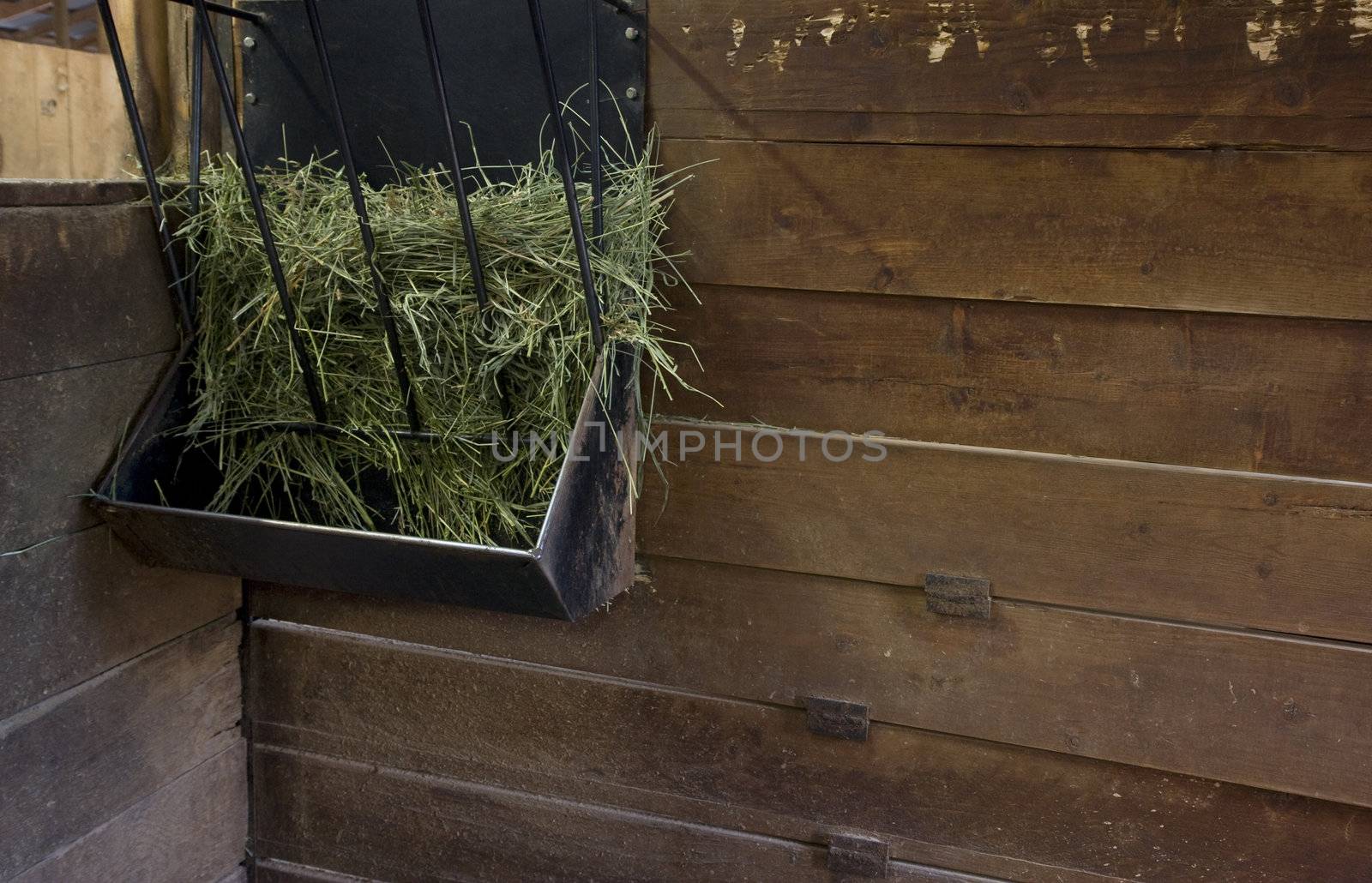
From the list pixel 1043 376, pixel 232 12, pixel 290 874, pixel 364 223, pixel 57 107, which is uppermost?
pixel 232 12

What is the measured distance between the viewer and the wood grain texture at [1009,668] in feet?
4.11

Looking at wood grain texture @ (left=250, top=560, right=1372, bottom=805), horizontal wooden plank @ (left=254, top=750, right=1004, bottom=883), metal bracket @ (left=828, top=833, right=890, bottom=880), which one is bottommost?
horizontal wooden plank @ (left=254, top=750, right=1004, bottom=883)

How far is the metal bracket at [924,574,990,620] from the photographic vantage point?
52.2 inches

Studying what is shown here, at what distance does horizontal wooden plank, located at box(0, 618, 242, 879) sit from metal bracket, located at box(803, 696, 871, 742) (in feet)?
2.88

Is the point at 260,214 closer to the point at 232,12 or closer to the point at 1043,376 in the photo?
the point at 232,12

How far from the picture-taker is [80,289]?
125 cm

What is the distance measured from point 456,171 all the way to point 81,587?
711 mm

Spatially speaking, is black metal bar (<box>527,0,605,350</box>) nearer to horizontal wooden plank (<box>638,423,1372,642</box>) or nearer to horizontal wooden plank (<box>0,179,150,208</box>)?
horizontal wooden plank (<box>638,423,1372,642</box>)

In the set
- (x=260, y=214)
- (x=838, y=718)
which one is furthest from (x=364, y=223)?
(x=838, y=718)

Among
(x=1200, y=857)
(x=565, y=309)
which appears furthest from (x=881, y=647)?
(x=565, y=309)

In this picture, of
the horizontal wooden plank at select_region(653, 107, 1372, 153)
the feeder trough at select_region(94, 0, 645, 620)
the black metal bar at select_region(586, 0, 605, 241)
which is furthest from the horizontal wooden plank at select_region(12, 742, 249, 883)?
the horizontal wooden plank at select_region(653, 107, 1372, 153)

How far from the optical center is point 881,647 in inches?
54.4

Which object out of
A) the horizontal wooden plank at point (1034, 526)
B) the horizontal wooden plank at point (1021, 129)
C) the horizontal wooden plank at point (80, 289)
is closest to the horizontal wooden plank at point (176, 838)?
the horizontal wooden plank at point (80, 289)

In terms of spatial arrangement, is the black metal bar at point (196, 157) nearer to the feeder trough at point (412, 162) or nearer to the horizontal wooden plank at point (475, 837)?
the feeder trough at point (412, 162)
